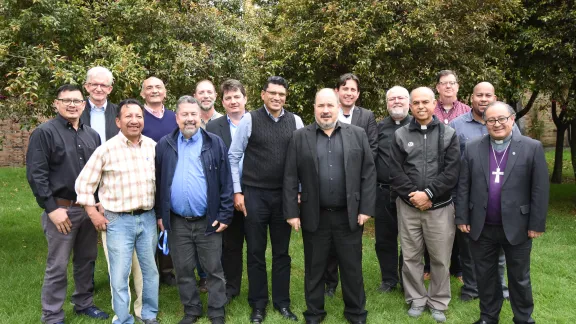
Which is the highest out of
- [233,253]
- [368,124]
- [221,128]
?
[368,124]

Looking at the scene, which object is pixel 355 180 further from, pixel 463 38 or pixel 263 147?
pixel 463 38

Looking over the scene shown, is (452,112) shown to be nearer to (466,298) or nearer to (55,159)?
(466,298)

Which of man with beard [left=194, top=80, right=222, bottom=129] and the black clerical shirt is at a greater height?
man with beard [left=194, top=80, right=222, bottom=129]

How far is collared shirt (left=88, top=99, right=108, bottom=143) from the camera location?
529cm

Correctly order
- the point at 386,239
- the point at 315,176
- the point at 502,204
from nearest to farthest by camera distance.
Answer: the point at 502,204 < the point at 315,176 < the point at 386,239


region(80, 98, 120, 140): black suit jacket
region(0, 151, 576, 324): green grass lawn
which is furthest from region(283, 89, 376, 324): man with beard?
region(80, 98, 120, 140): black suit jacket

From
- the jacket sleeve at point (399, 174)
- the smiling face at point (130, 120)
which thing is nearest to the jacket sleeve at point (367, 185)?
the jacket sleeve at point (399, 174)

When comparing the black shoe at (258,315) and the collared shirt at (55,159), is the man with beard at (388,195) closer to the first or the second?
the black shoe at (258,315)

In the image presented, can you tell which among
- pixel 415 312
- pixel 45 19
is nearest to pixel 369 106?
pixel 415 312

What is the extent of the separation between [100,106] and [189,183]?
5.04 feet

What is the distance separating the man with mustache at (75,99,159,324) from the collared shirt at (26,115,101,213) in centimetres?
33

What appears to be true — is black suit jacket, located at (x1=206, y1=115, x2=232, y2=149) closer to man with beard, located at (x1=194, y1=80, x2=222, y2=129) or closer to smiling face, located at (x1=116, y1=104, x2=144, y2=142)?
man with beard, located at (x1=194, y1=80, x2=222, y2=129)

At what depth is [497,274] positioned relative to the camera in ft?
15.4

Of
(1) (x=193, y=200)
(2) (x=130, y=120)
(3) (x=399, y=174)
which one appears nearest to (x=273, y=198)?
(1) (x=193, y=200)
